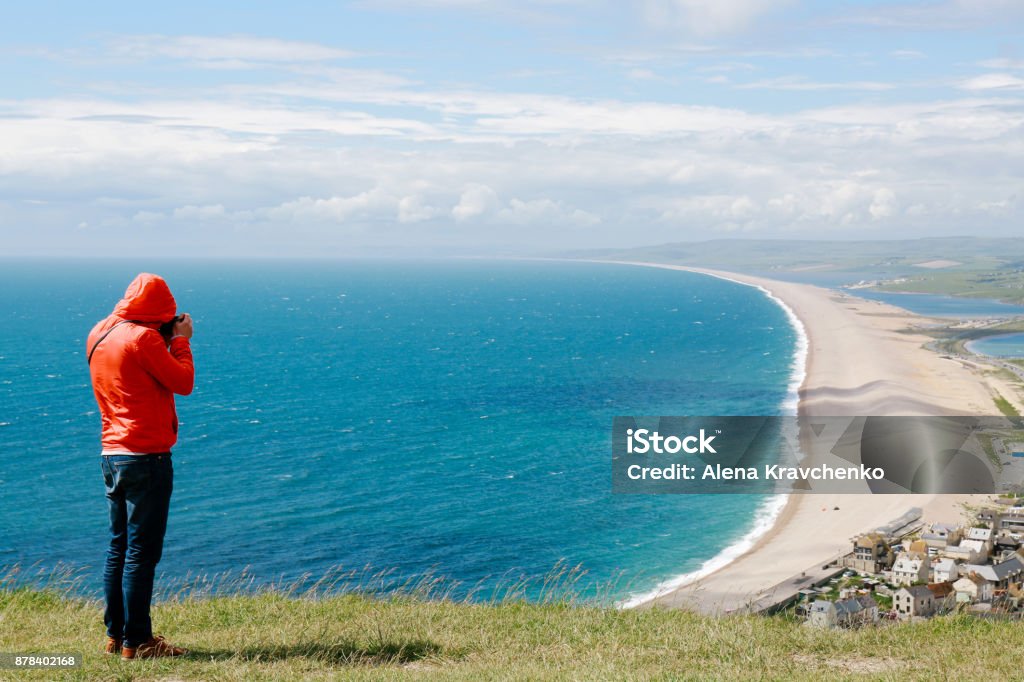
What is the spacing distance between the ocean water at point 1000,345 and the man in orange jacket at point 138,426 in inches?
3557

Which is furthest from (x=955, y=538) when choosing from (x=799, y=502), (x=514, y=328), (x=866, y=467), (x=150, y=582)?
(x=514, y=328)

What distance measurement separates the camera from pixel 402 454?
149 ft

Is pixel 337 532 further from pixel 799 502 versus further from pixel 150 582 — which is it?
pixel 150 582

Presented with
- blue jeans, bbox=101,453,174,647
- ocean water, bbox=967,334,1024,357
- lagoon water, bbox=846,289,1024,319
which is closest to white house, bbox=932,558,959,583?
blue jeans, bbox=101,453,174,647

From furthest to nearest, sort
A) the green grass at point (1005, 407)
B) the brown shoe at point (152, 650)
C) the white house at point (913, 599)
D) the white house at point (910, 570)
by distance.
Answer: the green grass at point (1005, 407) → the white house at point (910, 570) → the white house at point (913, 599) → the brown shoe at point (152, 650)

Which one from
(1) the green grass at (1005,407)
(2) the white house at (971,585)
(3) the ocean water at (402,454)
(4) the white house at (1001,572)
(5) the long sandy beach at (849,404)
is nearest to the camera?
(2) the white house at (971,585)

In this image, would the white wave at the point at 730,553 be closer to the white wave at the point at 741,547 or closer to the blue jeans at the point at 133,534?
the white wave at the point at 741,547

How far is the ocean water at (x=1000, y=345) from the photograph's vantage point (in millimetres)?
85669

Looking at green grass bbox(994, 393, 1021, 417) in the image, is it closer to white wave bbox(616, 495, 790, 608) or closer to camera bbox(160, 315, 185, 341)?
white wave bbox(616, 495, 790, 608)

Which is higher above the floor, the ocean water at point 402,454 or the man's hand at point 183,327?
the man's hand at point 183,327

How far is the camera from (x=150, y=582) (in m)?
6.07

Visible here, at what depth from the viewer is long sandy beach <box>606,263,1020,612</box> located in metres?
28.6

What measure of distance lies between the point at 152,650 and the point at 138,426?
4.99 feet

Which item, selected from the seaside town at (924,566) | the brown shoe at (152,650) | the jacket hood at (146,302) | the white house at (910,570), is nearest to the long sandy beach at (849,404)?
the seaside town at (924,566)
